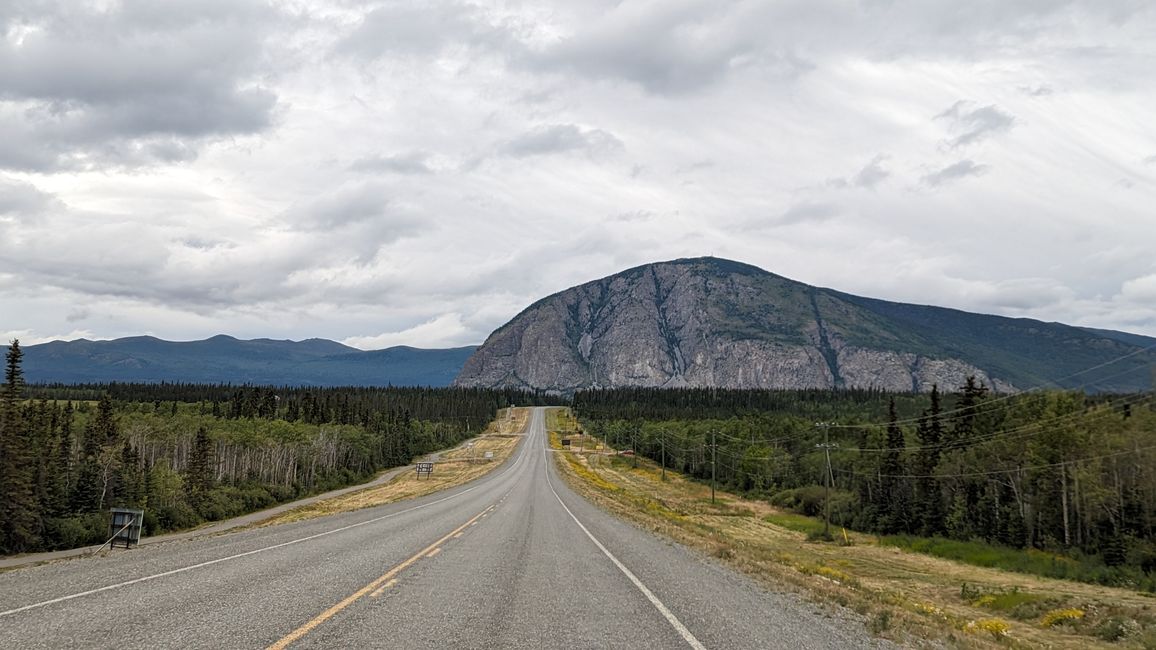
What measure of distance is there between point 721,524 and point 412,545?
141 ft

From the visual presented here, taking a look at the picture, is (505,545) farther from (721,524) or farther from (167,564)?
(721,524)

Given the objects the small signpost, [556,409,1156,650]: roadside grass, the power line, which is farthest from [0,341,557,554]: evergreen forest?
the power line

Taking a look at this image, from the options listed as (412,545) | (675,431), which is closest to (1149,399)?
(412,545)

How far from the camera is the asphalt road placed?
906 cm

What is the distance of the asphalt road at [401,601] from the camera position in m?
9.06

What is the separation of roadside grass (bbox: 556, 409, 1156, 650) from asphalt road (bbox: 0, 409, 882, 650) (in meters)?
1.52

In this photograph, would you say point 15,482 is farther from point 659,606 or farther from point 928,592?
point 928,592

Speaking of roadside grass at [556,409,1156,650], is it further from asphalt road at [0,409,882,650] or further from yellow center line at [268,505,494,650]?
yellow center line at [268,505,494,650]

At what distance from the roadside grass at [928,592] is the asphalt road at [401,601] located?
1521mm

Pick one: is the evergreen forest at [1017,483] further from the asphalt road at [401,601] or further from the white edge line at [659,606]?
the asphalt road at [401,601]

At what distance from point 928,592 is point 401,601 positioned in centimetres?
2826

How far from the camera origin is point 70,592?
1168 centimetres

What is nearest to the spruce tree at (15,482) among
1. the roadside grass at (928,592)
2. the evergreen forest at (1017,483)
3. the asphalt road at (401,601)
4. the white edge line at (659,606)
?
the asphalt road at (401,601)

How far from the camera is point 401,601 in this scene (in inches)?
455
